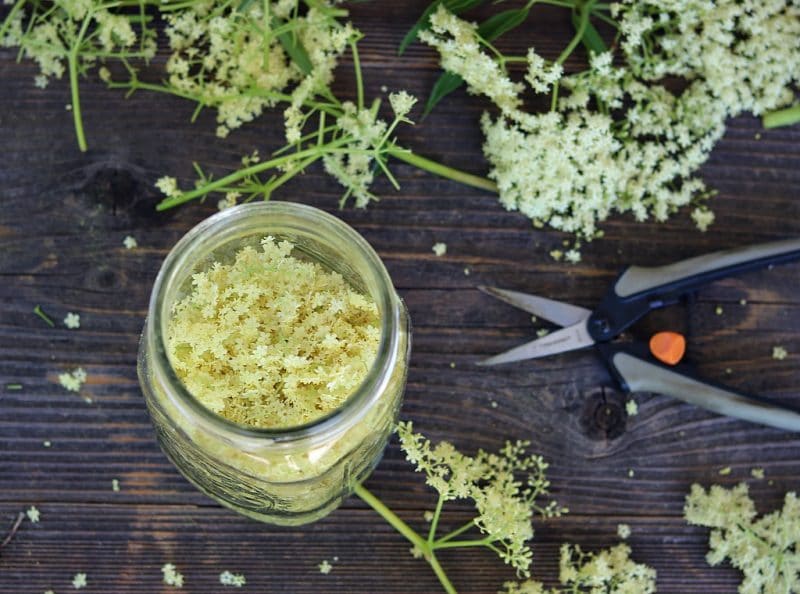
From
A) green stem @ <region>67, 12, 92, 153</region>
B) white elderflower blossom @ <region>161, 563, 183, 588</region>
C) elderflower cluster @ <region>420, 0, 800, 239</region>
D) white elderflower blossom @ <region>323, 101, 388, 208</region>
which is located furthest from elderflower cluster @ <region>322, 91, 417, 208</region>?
white elderflower blossom @ <region>161, 563, 183, 588</region>

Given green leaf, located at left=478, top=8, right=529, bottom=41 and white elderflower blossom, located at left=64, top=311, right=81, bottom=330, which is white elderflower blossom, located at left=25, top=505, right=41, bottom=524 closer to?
white elderflower blossom, located at left=64, top=311, right=81, bottom=330

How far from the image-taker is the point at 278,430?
0.79 metres

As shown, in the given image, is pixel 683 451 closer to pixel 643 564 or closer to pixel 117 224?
pixel 643 564

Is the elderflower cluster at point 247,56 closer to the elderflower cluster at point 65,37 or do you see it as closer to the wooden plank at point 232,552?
the elderflower cluster at point 65,37

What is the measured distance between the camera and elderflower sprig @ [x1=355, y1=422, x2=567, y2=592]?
1065 millimetres

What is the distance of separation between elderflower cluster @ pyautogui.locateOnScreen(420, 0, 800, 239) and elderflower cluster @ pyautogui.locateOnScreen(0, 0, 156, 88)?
0.40 metres

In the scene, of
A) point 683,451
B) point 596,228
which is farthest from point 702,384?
point 596,228

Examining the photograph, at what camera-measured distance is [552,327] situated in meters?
1.22

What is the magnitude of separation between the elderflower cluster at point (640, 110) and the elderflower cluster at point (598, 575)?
1.48ft

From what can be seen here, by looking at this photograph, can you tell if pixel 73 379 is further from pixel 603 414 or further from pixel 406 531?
pixel 603 414

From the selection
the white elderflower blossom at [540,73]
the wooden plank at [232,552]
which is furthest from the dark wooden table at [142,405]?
the white elderflower blossom at [540,73]

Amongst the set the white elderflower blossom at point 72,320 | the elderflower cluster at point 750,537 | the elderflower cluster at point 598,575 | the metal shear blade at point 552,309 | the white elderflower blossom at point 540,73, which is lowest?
the elderflower cluster at point 598,575

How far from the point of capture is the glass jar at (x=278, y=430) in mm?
806

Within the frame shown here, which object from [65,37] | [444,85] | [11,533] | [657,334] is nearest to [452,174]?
[444,85]
